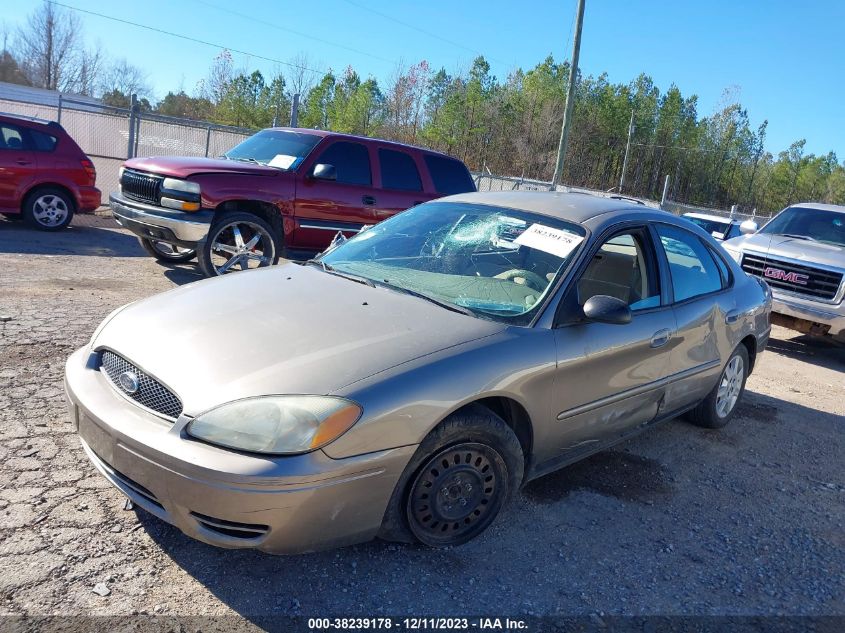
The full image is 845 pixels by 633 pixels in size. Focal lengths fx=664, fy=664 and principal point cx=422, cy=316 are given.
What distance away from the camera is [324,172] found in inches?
292

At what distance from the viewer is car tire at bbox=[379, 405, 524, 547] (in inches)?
107

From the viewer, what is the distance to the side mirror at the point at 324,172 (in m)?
7.42

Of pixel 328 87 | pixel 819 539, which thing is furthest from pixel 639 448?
pixel 328 87

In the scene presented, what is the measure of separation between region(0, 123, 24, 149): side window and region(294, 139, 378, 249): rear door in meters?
4.71

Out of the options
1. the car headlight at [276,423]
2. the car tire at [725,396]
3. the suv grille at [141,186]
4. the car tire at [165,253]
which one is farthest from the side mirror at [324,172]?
the car headlight at [276,423]

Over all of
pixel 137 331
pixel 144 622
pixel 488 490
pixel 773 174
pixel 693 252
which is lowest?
pixel 144 622

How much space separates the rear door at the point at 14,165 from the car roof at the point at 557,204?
7.65 metres

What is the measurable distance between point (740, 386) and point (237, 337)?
4.00 m

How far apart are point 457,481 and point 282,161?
5.76 metres

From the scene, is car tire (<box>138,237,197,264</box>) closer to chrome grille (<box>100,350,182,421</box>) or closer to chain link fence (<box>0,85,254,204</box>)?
chrome grille (<box>100,350,182,421</box>)

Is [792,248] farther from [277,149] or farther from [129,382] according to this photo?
[129,382]

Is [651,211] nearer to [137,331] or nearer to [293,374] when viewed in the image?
[293,374]

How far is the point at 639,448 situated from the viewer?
4480 millimetres

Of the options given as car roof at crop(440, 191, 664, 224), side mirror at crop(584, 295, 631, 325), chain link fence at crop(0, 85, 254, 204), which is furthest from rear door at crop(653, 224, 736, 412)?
chain link fence at crop(0, 85, 254, 204)
